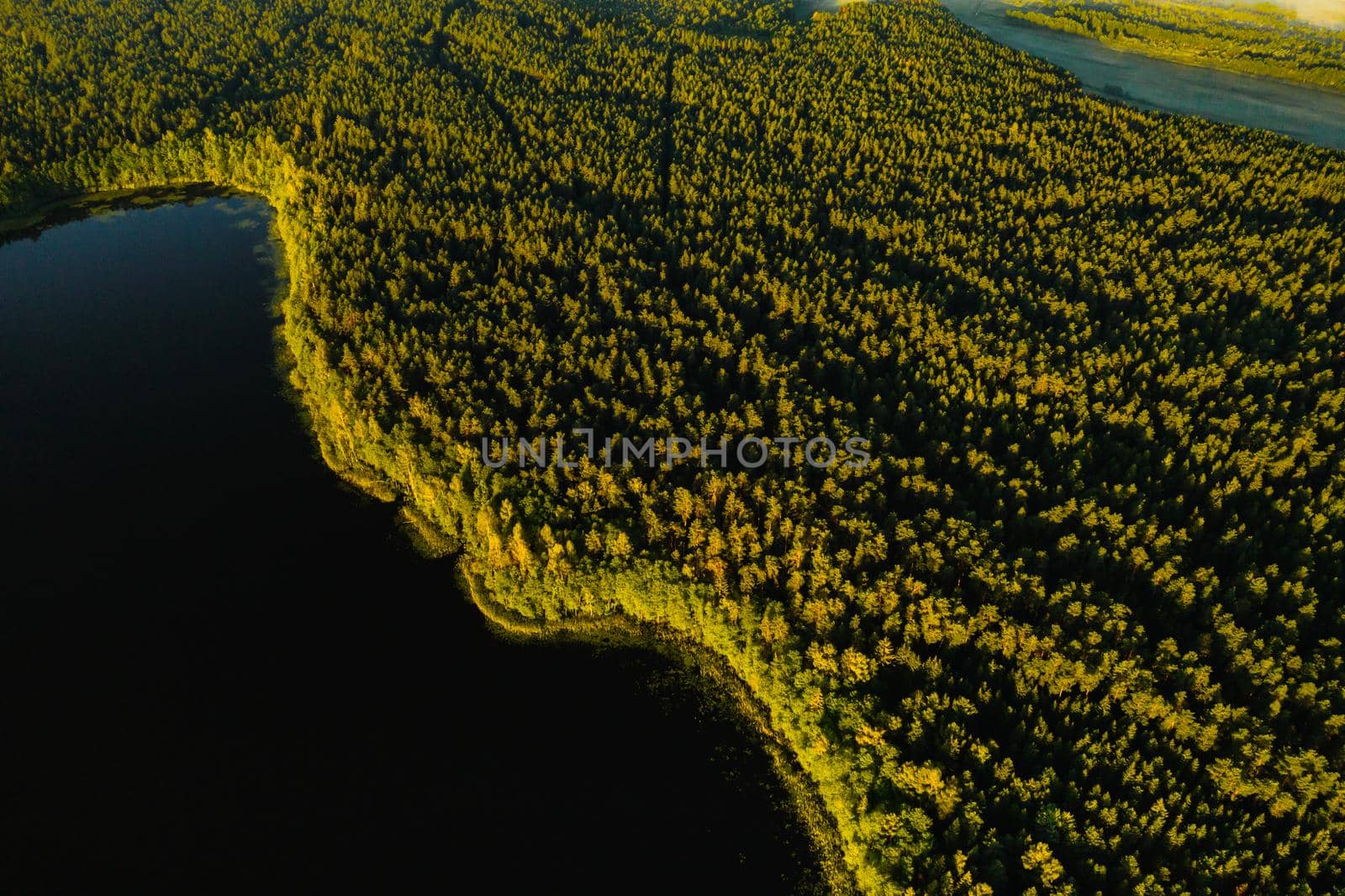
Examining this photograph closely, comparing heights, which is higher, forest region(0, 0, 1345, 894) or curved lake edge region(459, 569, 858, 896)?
forest region(0, 0, 1345, 894)

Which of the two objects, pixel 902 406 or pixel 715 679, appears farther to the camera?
pixel 902 406

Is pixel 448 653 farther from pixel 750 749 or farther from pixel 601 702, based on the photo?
pixel 750 749

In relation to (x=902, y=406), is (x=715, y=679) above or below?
below

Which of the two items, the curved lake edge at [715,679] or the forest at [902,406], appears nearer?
the forest at [902,406]

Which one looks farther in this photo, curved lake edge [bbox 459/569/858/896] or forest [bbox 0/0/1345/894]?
curved lake edge [bbox 459/569/858/896]

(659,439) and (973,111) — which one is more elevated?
(973,111)

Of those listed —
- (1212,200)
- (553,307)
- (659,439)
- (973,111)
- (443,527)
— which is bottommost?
(443,527)

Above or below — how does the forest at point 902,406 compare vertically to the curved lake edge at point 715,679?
above

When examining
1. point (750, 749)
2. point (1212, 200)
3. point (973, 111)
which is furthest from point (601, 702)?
point (973, 111)
